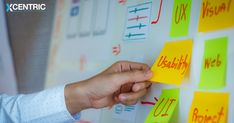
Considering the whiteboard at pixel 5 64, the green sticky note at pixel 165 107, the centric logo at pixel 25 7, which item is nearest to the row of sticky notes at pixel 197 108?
the green sticky note at pixel 165 107

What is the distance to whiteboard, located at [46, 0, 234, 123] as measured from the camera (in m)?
0.57

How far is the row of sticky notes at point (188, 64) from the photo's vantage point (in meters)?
0.52

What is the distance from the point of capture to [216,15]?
0.53 m

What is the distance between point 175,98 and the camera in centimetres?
60

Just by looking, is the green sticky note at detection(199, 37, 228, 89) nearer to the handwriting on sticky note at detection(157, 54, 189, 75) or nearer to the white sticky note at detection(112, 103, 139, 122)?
the handwriting on sticky note at detection(157, 54, 189, 75)

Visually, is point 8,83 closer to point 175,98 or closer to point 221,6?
point 175,98

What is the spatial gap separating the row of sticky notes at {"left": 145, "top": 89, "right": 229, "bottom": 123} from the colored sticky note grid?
0.48ft

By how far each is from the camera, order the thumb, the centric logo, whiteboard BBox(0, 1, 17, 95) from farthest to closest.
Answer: whiteboard BBox(0, 1, 17, 95) → the centric logo → the thumb

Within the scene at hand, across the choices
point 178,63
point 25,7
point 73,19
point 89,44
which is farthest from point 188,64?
point 25,7

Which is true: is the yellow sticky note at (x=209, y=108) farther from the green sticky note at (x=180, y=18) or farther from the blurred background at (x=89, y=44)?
the green sticky note at (x=180, y=18)

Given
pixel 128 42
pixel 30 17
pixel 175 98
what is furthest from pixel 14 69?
pixel 175 98

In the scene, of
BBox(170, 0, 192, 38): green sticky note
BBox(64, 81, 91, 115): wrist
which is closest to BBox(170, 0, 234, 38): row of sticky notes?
BBox(170, 0, 192, 38): green sticky note

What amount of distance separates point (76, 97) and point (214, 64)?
0.33m

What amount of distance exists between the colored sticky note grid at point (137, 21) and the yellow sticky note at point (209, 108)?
21 cm
